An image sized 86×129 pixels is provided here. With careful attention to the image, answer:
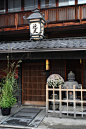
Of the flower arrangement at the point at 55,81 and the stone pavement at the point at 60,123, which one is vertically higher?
the flower arrangement at the point at 55,81

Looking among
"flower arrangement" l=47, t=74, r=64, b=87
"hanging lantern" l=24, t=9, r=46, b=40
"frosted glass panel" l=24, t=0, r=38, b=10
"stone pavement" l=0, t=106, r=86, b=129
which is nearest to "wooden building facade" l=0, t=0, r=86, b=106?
"frosted glass panel" l=24, t=0, r=38, b=10

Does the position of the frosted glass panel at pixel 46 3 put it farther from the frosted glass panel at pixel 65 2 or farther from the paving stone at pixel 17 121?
the paving stone at pixel 17 121

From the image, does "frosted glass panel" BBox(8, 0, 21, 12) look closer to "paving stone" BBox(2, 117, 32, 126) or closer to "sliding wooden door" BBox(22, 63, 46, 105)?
"sliding wooden door" BBox(22, 63, 46, 105)

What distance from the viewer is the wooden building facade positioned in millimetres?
8719

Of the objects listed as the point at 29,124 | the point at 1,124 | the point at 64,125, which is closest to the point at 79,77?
the point at 64,125

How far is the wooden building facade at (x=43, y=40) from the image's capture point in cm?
872

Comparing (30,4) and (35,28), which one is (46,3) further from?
(35,28)

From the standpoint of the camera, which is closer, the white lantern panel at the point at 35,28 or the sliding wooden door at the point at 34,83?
the white lantern panel at the point at 35,28

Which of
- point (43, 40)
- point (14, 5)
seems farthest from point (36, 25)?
point (14, 5)

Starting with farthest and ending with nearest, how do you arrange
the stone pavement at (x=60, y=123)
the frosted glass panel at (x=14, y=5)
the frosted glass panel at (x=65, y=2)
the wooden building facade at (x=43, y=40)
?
the frosted glass panel at (x=14, y=5), the frosted glass panel at (x=65, y=2), the wooden building facade at (x=43, y=40), the stone pavement at (x=60, y=123)

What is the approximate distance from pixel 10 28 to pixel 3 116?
573cm

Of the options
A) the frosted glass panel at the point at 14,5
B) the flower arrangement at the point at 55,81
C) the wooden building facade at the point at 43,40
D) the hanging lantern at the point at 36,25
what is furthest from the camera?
the frosted glass panel at the point at 14,5

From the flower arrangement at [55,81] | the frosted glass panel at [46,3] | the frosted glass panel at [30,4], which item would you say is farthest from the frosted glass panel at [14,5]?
the flower arrangement at [55,81]

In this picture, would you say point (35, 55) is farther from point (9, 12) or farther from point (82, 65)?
point (9, 12)
